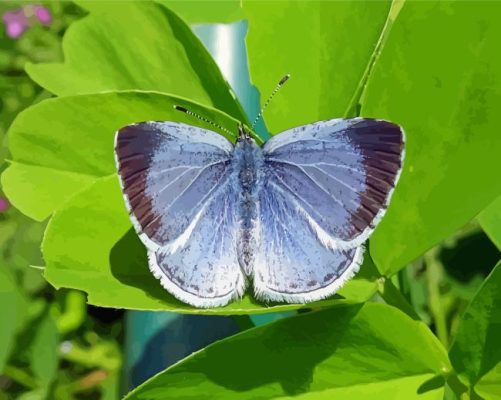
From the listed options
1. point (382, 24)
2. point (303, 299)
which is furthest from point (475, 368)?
point (382, 24)

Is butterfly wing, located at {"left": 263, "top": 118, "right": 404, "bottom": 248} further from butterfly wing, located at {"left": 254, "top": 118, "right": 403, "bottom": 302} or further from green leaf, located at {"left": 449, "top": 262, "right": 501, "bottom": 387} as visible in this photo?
green leaf, located at {"left": 449, "top": 262, "right": 501, "bottom": 387}

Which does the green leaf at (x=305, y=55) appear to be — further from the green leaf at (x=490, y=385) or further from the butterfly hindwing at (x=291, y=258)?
the green leaf at (x=490, y=385)

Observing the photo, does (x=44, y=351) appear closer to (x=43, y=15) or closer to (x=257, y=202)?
(x=257, y=202)

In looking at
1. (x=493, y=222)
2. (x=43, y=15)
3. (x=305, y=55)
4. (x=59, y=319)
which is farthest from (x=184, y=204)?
(x=43, y=15)

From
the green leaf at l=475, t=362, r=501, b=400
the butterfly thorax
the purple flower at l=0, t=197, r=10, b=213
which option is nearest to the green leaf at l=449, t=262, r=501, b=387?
the green leaf at l=475, t=362, r=501, b=400

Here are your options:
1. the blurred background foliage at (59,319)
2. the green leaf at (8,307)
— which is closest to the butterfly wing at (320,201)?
the blurred background foliage at (59,319)

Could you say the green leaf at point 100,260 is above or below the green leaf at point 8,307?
above
